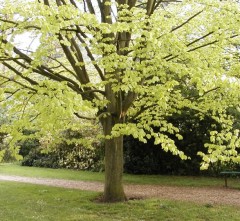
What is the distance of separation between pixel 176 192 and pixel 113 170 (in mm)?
3234

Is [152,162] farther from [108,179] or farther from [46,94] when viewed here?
[46,94]

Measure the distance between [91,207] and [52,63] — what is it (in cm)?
597

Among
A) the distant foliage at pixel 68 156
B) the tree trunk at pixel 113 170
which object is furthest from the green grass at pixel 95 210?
the distant foliage at pixel 68 156

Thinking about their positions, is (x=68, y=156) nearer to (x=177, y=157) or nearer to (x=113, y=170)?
(x=177, y=157)

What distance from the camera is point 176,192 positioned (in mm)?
12891

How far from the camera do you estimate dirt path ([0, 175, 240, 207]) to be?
11252mm

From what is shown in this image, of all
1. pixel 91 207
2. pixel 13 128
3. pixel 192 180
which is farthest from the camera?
pixel 192 180

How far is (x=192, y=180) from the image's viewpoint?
1619cm

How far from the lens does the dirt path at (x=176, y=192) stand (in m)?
11.3

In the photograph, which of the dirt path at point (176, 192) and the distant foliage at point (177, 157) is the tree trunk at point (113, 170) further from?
the distant foliage at point (177, 157)

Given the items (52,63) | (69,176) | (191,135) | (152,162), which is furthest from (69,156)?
(52,63)

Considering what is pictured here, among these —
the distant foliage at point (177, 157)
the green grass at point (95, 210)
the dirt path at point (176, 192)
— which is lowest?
the green grass at point (95, 210)

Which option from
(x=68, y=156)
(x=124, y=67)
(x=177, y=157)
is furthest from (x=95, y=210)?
(x=68, y=156)

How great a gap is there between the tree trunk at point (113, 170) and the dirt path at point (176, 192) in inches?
45.3
